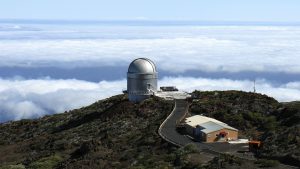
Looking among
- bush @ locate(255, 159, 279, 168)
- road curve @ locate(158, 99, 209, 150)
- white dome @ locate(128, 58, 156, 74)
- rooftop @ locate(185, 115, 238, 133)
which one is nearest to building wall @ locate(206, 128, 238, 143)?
rooftop @ locate(185, 115, 238, 133)

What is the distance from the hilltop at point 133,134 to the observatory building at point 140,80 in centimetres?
178

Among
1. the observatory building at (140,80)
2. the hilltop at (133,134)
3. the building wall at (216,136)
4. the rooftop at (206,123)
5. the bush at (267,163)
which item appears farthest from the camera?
the observatory building at (140,80)

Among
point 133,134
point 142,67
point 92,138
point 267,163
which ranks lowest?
point 92,138

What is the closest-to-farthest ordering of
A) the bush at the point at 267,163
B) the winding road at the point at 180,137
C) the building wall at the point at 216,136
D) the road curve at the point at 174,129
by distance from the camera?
the bush at the point at 267,163 < the winding road at the point at 180,137 < the road curve at the point at 174,129 < the building wall at the point at 216,136

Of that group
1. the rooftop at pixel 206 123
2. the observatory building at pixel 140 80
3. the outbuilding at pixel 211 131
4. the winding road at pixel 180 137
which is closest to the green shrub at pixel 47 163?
the winding road at pixel 180 137

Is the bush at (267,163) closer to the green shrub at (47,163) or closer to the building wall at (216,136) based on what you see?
the building wall at (216,136)

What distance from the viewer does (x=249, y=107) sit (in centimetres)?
5591

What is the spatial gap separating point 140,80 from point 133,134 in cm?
1313

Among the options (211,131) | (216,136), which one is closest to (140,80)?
(211,131)

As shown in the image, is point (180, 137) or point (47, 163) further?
point (180, 137)

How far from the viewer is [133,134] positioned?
1928 inches

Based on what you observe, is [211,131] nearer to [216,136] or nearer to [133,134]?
[216,136]

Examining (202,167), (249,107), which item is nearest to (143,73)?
(249,107)

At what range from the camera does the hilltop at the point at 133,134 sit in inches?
1481
